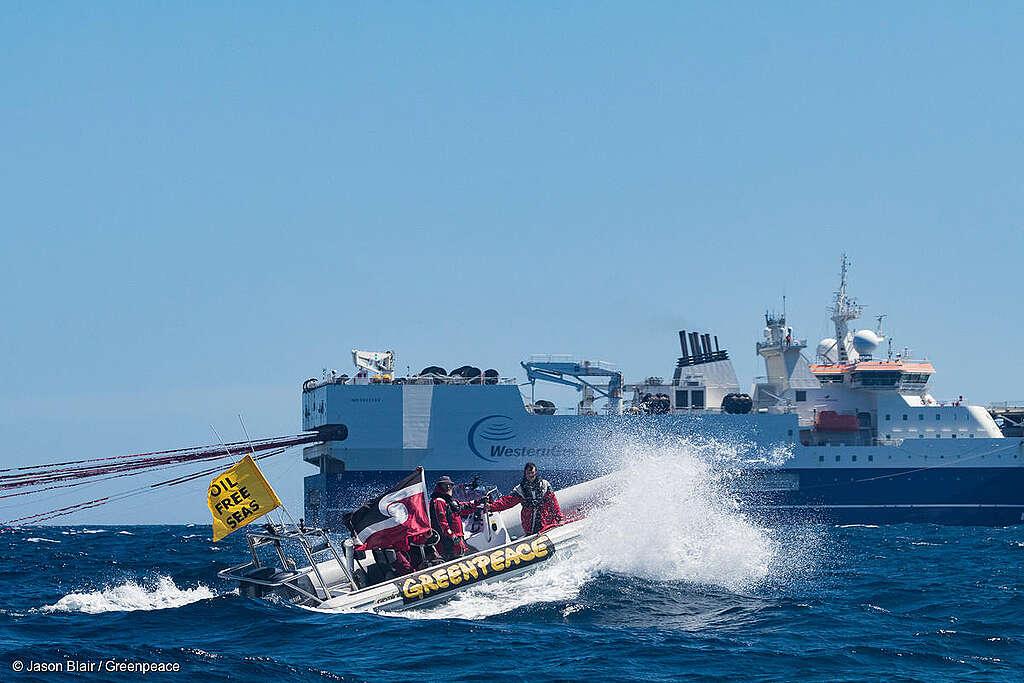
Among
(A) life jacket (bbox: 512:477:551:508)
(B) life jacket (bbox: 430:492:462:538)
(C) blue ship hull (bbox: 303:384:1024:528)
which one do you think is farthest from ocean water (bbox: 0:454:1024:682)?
(C) blue ship hull (bbox: 303:384:1024:528)

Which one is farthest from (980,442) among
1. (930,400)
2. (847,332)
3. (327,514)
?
→ (327,514)

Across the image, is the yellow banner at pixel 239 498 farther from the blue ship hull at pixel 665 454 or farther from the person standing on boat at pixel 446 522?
the blue ship hull at pixel 665 454

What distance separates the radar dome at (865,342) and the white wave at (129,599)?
37481 mm

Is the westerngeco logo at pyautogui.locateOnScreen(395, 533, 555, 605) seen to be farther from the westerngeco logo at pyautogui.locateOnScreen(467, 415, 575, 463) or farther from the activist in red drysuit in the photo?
the westerngeco logo at pyautogui.locateOnScreen(467, 415, 575, 463)

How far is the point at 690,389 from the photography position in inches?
Result: 1955

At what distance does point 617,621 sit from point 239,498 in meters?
6.27

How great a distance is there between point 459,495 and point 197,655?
28.8 metres

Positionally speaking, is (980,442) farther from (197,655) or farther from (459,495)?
(197,655)

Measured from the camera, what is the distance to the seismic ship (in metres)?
45.8

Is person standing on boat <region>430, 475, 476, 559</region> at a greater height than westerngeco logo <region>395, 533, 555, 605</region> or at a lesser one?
greater

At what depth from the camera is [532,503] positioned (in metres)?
21.7

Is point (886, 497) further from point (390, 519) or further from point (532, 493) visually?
point (390, 519)

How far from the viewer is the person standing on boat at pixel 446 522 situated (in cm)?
2047

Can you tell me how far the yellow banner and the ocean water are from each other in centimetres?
146
